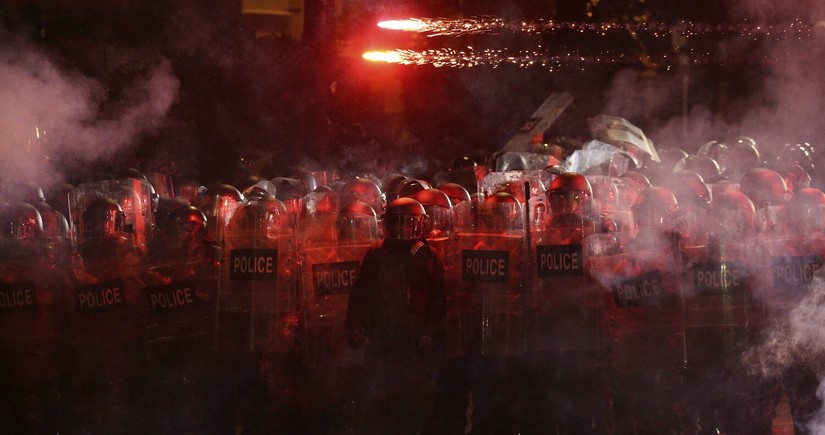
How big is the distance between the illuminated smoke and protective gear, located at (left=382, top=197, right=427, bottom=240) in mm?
4023

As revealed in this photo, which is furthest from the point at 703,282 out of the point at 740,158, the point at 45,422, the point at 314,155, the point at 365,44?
the point at 365,44

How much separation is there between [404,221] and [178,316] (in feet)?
5.56

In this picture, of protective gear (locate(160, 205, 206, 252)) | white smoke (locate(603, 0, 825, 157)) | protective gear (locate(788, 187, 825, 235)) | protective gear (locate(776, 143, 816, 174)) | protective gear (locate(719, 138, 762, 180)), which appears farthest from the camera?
white smoke (locate(603, 0, 825, 157))

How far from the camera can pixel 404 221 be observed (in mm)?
5707

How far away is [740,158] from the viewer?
355 inches

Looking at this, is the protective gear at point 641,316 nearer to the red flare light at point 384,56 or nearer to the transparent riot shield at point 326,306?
the transparent riot shield at point 326,306

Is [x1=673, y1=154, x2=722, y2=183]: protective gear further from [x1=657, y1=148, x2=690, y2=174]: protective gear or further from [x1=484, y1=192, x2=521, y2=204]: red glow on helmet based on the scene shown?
[x1=484, y1=192, x2=521, y2=204]: red glow on helmet

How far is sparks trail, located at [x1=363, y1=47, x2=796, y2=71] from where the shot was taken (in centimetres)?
1171

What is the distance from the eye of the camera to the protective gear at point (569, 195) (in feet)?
19.5

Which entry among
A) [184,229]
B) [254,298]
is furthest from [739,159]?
[184,229]

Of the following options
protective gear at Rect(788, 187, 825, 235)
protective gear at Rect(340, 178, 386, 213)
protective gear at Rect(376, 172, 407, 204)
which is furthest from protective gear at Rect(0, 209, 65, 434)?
protective gear at Rect(788, 187, 825, 235)

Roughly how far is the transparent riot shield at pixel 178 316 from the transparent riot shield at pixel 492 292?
1761 millimetres

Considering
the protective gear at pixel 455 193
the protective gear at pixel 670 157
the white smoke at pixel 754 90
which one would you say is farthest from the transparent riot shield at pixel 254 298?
the white smoke at pixel 754 90

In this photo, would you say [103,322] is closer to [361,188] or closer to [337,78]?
[361,188]
